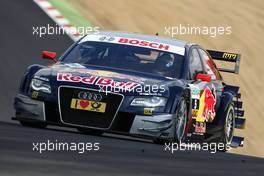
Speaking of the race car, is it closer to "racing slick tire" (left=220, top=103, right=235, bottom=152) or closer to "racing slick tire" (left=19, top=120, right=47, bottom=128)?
"racing slick tire" (left=19, top=120, right=47, bottom=128)

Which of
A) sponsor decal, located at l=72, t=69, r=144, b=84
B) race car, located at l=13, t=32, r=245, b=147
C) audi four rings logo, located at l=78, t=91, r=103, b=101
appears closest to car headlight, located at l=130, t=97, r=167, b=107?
race car, located at l=13, t=32, r=245, b=147

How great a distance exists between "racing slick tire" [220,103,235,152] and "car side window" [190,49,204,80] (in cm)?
86

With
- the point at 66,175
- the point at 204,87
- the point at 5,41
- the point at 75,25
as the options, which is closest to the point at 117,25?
the point at 75,25

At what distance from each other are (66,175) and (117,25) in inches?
642

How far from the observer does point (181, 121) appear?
12.8m

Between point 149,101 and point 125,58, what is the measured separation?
1405 mm

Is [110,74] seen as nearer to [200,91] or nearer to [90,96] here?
[90,96]

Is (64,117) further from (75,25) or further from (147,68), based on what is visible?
(75,25)

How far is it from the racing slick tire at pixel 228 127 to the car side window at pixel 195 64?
0.86 m

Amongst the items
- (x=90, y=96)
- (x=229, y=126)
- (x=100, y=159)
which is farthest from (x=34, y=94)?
(x=229, y=126)

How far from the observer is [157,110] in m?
12.3

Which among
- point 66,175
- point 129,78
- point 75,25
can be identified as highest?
point 75,25

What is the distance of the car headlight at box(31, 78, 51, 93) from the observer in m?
12.4

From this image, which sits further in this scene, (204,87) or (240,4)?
(240,4)
